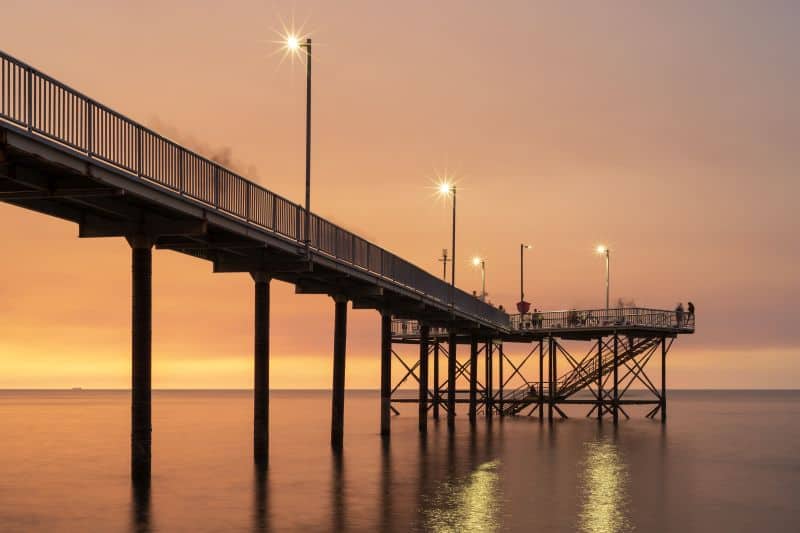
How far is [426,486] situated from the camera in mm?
42531

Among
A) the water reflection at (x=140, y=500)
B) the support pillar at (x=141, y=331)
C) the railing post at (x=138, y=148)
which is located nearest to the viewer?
the railing post at (x=138, y=148)

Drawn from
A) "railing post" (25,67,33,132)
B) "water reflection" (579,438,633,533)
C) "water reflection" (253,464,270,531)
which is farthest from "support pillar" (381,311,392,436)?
"railing post" (25,67,33,132)

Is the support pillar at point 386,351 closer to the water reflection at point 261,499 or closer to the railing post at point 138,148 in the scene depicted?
the water reflection at point 261,499

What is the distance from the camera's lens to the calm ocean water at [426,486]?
111ft

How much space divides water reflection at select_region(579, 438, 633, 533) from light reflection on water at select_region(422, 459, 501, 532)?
2848mm

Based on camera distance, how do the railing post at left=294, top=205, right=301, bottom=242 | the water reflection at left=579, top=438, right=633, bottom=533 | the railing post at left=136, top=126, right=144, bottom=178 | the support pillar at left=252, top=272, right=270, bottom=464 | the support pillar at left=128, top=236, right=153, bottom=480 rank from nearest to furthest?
the railing post at left=136, top=126, right=144, bottom=178, the water reflection at left=579, top=438, right=633, bottom=533, the support pillar at left=128, top=236, right=153, bottom=480, the railing post at left=294, top=205, right=301, bottom=242, the support pillar at left=252, top=272, right=270, bottom=464

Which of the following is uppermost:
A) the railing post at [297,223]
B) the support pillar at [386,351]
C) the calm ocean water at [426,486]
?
the railing post at [297,223]

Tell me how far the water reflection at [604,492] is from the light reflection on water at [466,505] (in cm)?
285

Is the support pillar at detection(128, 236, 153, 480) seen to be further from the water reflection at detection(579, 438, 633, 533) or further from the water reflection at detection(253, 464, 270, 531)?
the water reflection at detection(579, 438, 633, 533)

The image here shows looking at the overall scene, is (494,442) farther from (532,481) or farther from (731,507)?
(731,507)

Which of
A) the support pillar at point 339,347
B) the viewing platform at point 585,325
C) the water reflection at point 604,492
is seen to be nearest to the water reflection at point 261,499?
the support pillar at point 339,347

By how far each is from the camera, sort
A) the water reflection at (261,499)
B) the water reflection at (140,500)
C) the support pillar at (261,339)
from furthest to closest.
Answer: the support pillar at (261,339)
the water reflection at (140,500)
the water reflection at (261,499)

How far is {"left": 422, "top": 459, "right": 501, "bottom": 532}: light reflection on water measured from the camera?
32.0 m

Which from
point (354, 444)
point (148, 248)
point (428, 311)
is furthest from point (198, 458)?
point (148, 248)
